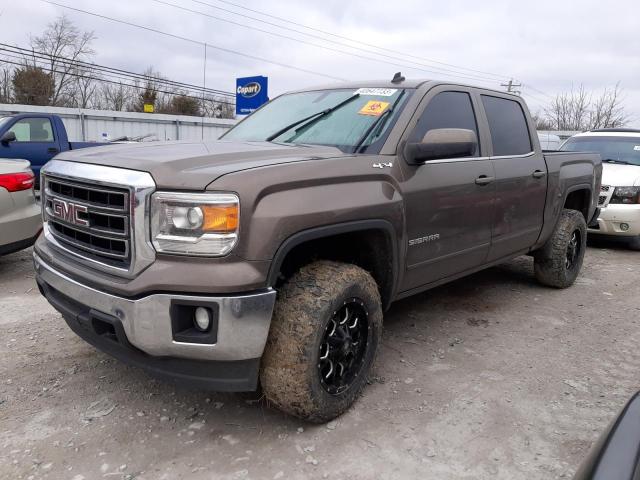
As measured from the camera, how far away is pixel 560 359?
12.6 ft

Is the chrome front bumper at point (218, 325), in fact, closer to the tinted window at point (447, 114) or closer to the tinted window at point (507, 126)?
the tinted window at point (447, 114)

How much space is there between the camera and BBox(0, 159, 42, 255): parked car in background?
16.7 ft

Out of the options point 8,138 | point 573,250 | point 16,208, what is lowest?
point 573,250

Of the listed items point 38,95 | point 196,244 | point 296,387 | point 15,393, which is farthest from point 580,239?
point 38,95

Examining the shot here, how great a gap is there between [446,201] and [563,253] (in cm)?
247

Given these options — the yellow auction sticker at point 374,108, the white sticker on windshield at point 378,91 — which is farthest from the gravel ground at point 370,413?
the white sticker on windshield at point 378,91

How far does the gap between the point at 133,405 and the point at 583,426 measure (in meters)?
2.52

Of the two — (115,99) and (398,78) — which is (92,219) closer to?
(398,78)

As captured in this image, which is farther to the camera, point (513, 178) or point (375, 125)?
point (513, 178)

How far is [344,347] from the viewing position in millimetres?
2879

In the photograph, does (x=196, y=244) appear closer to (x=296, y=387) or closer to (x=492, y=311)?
(x=296, y=387)

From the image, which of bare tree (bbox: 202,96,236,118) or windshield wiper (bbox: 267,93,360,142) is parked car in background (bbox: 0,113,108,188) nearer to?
windshield wiper (bbox: 267,93,360,142)

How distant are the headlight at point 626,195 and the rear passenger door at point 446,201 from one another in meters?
4.70

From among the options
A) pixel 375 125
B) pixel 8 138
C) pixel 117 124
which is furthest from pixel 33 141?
pixel 375 125
